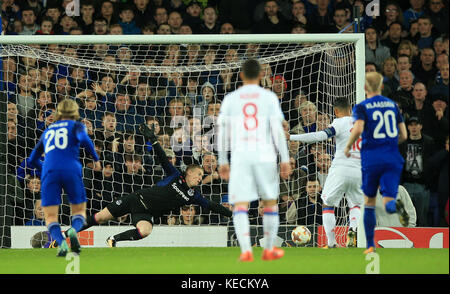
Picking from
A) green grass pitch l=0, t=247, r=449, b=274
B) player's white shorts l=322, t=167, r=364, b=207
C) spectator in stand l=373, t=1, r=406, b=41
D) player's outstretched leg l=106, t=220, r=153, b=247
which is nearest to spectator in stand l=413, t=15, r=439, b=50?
spectator in stand l=373, t=1, r=406, b=41

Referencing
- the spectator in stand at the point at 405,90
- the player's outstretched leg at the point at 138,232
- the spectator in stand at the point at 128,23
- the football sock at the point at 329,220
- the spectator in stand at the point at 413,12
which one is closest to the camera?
the football sock at the point at 329,220

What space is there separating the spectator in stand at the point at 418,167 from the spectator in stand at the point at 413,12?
2.91m

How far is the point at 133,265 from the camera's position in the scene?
7914mm

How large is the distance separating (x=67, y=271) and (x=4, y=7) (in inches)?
327

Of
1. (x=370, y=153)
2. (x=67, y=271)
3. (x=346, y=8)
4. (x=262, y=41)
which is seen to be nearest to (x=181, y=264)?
(x=67, y=271)

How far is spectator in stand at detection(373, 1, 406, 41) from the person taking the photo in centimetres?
1447

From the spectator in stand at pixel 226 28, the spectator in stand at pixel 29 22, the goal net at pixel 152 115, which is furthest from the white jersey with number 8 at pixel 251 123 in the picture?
the spectator in stand at pixel 29 22

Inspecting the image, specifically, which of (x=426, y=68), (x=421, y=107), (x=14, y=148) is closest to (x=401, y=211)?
(x=421, y=107)

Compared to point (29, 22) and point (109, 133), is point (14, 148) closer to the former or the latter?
point (109, 133)

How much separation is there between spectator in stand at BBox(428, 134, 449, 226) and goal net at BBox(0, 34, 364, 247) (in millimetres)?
1507

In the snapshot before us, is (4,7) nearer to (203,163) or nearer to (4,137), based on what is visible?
(4,137)

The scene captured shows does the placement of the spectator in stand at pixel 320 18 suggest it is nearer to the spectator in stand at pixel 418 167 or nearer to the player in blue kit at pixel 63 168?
the spectator in stand at pixel 418 167

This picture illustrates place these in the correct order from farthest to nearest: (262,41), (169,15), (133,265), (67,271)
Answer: (169,15) → (262,41) → (133,265) → (67,271)

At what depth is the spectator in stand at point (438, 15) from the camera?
14.6m
